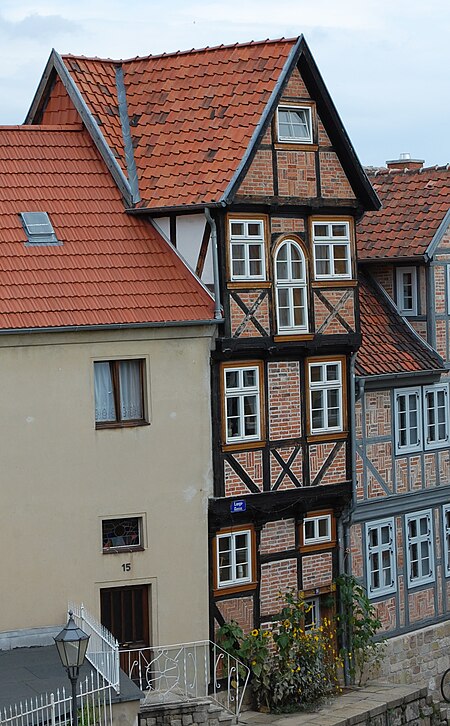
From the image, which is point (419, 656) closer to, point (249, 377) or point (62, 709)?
point (249, 377)

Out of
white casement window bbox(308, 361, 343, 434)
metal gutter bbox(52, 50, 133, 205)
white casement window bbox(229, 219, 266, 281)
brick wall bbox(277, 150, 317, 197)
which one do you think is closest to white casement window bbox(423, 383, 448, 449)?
white casement window bbox(308, 361, 343, 434)

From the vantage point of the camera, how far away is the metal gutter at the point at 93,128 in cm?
2431

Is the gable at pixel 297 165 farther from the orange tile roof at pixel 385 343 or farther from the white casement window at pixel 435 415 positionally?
the white casement window at pixel 435 415

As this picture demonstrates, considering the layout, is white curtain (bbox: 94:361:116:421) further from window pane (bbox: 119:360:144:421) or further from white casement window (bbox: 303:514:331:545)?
white casement window (bbox: 303:514:331:545)

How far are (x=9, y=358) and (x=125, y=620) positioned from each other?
4212 millimetres

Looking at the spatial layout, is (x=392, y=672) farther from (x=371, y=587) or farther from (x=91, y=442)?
(x=91, y=442)

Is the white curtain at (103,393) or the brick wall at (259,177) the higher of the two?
the brick wall at (259,177)

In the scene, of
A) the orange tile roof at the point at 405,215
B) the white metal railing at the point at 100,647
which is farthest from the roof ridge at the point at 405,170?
the white metal railing at the point at 100,647

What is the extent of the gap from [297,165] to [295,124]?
62 cm

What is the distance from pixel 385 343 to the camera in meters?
27.3

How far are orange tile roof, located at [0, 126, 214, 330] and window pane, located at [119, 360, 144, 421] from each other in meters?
0.77

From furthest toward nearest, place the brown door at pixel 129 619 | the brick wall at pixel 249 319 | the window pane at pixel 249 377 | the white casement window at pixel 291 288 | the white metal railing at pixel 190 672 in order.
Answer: the white casement window at pixel 291 288
the window pane at pixel 249 377
the brick wall at pixel 249 319
the white metal railing at pixel 190 672
the brown door at pixel 129 619

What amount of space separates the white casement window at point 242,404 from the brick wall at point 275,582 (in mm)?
2123

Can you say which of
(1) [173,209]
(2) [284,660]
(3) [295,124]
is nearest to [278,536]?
(2) [284,660]
